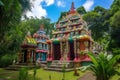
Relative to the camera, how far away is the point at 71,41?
22.4 m

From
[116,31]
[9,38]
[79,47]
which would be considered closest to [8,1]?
[9,38]

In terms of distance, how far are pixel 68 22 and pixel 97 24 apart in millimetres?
16987

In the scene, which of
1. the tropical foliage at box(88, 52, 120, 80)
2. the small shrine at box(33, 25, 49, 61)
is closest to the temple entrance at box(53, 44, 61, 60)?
the small shrine at box(33, 25, 49, 61)

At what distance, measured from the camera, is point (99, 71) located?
390 inches

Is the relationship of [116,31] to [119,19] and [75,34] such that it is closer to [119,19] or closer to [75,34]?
[119,19]

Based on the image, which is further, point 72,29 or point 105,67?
point 72,29

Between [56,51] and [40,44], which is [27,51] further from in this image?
[40,44]

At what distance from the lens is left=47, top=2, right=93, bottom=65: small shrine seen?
21219mm

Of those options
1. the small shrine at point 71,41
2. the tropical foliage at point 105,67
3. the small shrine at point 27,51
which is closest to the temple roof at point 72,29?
the small shrine at point 71,41

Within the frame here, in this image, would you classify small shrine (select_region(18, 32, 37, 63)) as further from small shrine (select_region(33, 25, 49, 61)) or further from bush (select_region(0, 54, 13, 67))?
small shrine (select_region(33, 25, 49, 61))

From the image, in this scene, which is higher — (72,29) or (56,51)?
(72,29)

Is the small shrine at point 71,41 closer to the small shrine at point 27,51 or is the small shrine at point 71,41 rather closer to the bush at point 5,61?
the small shrine at point 27,51

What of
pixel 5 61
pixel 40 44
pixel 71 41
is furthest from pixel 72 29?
pixel 5 61

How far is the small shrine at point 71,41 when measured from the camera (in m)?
21.2
